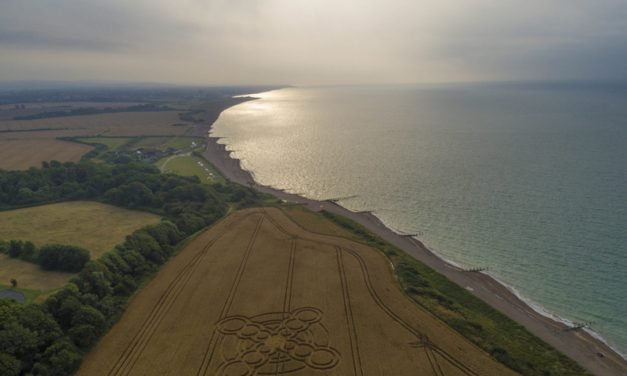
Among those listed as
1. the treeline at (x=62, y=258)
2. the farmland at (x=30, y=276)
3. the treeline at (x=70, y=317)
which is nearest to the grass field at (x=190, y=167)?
the treeline at (x=62, y=258)

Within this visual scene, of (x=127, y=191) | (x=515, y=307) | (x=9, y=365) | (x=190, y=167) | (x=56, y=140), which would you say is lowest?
(x=515, y=307)

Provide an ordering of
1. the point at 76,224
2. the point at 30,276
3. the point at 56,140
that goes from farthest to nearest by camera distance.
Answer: the point at 56,140
the point at 76,224
the point at 30,276

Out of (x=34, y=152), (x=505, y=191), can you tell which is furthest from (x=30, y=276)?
(x=34, y=152)

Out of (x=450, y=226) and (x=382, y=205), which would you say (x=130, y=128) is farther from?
(x=450, y=226)

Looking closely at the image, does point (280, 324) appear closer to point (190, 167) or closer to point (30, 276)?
point (30, 276)

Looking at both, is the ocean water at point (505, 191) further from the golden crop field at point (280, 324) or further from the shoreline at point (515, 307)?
the golden crop field at point (280, 324)

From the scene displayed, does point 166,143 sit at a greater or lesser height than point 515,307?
greater
